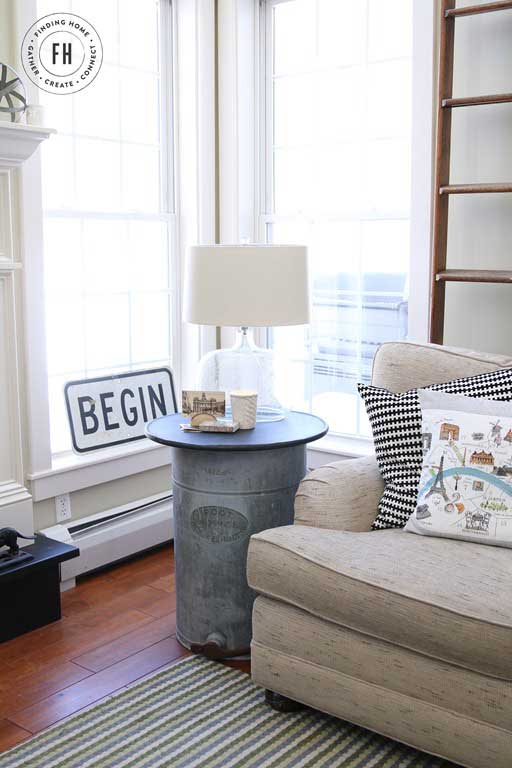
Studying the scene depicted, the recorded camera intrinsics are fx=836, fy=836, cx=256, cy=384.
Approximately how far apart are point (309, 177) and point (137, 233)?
779mm

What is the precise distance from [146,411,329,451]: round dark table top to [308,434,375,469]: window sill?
0.68 m

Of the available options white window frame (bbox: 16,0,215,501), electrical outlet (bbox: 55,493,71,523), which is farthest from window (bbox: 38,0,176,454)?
electrical outlet (bbox: 55,493,71,523)

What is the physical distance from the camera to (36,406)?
3.06 meters

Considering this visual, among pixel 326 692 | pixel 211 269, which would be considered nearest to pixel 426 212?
pixel 211 269

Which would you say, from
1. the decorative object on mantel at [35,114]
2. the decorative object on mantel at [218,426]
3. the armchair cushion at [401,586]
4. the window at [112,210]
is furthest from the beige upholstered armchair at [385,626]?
the decorative object on mantel at [35,114]

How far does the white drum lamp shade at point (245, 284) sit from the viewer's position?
2.59 meters

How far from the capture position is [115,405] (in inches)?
136

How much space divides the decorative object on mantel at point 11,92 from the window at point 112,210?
0.36 m

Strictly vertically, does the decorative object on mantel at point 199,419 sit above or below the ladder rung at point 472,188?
below

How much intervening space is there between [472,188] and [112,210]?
1441 millimetres

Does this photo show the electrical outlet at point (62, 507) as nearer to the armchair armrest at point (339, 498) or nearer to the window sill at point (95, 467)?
the window sill at point (95, 467)

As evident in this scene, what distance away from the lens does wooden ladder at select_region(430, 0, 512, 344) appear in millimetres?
2822

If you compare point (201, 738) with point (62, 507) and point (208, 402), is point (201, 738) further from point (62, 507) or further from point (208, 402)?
point (62, 507)

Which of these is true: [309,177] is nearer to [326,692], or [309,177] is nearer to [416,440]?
[416,440]
